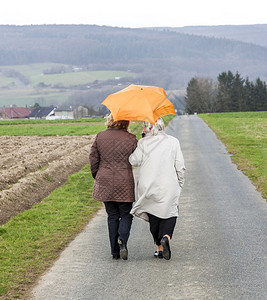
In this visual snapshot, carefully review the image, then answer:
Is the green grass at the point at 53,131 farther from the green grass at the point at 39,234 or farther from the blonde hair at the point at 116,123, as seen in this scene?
the blonde hair at the point at 116,123

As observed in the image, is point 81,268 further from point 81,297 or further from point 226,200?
point 226,200

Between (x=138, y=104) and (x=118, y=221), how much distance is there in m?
1.64

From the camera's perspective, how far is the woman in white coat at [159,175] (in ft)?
23.3

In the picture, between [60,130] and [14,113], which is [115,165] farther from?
[14,113]

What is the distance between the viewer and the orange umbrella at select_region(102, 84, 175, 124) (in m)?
7.01

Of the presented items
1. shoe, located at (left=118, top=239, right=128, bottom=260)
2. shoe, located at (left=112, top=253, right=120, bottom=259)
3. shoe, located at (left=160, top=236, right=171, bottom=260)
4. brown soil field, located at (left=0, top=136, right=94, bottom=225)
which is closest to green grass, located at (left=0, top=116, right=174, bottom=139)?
brown soil field, located at (left=0, top=136, right=94, bottom=225)

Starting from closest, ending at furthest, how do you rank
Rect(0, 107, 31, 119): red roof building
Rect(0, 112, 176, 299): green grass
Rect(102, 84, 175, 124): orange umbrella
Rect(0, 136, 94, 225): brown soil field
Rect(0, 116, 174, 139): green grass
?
Rect(0, 112, 176, 299): green grass < Rect(102, 84, 175, 124): orange umbrella < Rect(0, 136, 94, 225): brown soil field < Rect(0, 116, 174, 139): green grass < Rect(0, 107, 31, 119): red roof building

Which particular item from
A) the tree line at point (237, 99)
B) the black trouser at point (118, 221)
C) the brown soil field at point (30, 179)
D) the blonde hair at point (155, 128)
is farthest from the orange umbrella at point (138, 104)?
the tree line at point (237, 99)

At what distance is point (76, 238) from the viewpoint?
866 centimetres

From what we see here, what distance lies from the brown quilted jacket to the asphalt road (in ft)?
2.91

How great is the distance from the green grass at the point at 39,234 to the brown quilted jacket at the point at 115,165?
1.23 metres

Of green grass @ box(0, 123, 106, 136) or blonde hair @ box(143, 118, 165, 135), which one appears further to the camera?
green grass @ box(0, 123, 106, 136)

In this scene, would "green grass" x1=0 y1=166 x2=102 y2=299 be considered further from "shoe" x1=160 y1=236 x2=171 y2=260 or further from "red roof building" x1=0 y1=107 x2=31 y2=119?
"red roof building" x1=0 y1=107 x2=31 y2=119

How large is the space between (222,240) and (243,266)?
141 centimetres
